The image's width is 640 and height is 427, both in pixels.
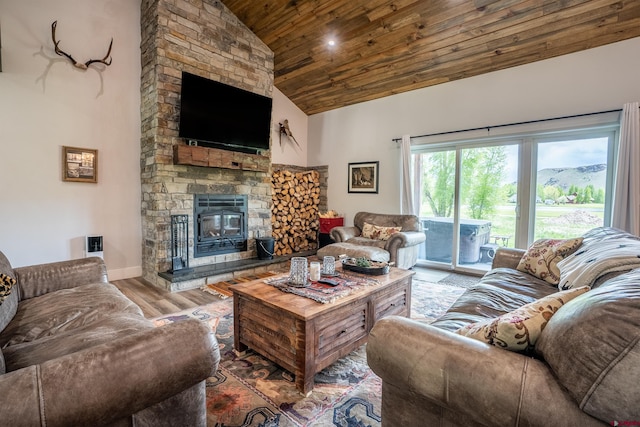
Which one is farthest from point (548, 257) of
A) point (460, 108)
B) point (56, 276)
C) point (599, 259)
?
point (56, 276)

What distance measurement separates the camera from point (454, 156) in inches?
176

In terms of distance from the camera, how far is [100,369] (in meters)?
0.86

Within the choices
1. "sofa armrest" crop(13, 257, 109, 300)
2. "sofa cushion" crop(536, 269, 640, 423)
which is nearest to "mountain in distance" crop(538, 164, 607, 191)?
"sofa cushion" crop(536, 269, 640, 423)

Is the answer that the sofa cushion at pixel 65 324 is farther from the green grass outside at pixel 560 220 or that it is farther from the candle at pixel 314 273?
the green grass outside at pixel 560 220

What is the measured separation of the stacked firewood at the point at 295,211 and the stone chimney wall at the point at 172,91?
101 cm

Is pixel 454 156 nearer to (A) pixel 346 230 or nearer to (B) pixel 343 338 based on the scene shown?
(A) pixel 346 230

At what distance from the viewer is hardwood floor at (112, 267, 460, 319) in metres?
2.94

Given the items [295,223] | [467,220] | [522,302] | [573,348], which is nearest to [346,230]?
[295,223]

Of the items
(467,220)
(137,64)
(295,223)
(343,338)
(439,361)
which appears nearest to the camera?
(439,361)

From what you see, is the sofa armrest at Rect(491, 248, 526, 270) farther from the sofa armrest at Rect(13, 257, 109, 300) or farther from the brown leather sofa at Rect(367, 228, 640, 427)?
the sofa armrest at Rect(13, 257, 109, 300)

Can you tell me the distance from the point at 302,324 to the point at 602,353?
3.99ft

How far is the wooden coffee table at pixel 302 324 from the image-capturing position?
5.44ft

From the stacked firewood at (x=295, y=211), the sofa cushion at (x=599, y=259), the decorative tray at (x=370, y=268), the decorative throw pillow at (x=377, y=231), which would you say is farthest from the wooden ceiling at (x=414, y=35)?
the decorative tray at (x=370, y=268)

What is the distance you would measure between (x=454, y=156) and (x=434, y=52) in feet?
4.79
